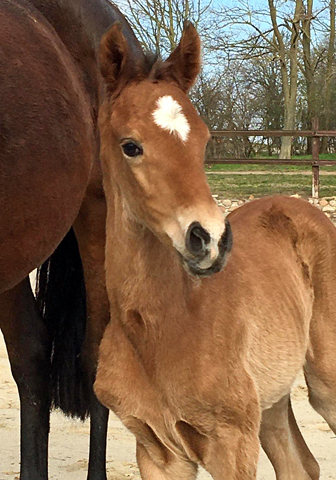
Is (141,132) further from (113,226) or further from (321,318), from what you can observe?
(321,318)

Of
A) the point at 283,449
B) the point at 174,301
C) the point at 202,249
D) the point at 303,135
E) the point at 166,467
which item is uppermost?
the point at 303,135

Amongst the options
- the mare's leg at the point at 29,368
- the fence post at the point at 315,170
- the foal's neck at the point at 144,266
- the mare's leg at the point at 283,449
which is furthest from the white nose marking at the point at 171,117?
the fence post at the point at 315,170

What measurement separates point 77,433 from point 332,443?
1.40 m

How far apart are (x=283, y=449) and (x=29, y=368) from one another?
4.04 feet

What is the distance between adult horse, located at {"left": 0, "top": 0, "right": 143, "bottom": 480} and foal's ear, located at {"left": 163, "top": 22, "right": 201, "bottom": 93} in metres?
0.15

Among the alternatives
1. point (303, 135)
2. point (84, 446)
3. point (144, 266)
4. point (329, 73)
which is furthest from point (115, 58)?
point (329, 73)

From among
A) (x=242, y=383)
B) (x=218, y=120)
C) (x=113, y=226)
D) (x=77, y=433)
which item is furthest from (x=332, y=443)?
(x=218, y=120)

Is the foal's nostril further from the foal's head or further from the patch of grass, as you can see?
the patch of grass

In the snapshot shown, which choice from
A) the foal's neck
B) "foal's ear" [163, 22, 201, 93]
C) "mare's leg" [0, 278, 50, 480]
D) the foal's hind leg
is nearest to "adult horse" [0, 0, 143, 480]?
"mare's leg" [0, 278, 50, 480]

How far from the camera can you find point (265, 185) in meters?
13.8

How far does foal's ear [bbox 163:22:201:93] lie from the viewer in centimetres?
225

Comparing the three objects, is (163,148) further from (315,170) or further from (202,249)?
(315,170)

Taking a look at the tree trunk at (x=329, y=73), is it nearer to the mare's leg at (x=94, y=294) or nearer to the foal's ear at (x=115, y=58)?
the mare's leg at (x=94, y=294)

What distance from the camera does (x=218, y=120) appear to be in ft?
62.2
